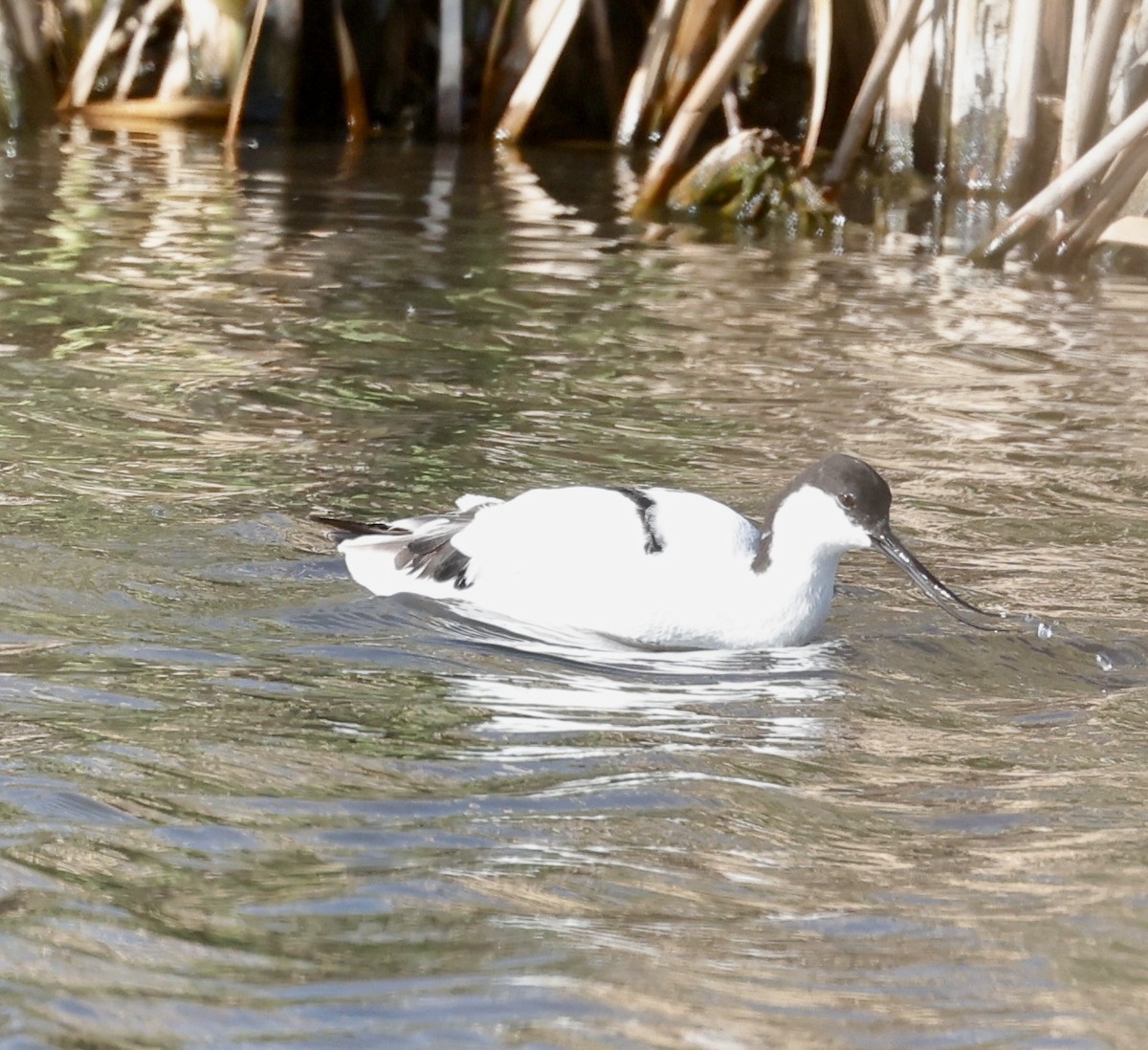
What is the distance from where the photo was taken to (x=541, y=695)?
4383 millimetres

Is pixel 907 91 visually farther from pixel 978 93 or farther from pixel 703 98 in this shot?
pixel 703 98

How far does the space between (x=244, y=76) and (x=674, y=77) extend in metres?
2.91

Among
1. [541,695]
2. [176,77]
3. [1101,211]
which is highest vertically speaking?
[176,77]

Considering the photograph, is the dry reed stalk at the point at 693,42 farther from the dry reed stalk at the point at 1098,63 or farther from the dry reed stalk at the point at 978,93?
the dry reed stalk at the point at 1098,63

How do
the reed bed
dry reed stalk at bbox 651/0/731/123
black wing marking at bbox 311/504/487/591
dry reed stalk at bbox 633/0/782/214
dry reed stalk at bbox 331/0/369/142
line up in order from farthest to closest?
dry reed stalk at bbox 331/0/369/142, dry reed stalk at bbox 651/0/731/123, the reed bed, dry reed stalk at bbox 633/0/782/214, black wing marking at bbox 311/504/487/591

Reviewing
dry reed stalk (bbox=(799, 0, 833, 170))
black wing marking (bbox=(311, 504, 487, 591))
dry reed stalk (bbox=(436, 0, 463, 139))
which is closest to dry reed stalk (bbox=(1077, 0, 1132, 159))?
dry reed stalk (bbox=(799, 0, 833, 170))

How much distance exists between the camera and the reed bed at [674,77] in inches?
397

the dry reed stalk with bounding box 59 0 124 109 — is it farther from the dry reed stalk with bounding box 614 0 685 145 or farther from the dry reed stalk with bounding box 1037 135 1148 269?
the dry reed stalk with bounding box 1037 135 1148 269

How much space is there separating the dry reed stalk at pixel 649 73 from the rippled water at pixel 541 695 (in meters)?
2.81

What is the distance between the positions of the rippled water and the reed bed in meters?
1.41

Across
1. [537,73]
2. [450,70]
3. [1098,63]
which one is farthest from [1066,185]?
[450,70]

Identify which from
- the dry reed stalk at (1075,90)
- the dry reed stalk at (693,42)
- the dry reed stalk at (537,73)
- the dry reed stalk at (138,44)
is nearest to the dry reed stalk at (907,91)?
the dry reed stalk at (693,42)

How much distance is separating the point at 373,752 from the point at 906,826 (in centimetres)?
106

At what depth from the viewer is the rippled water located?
9.34 feet
